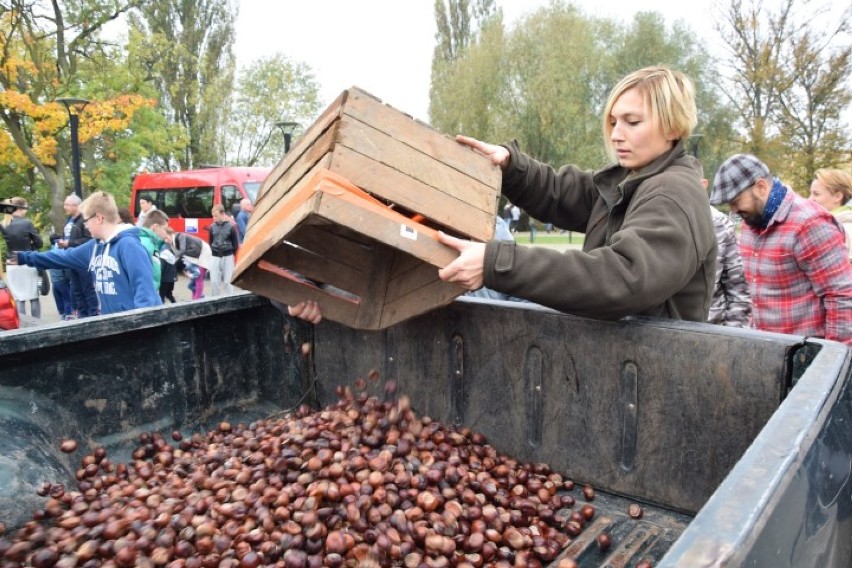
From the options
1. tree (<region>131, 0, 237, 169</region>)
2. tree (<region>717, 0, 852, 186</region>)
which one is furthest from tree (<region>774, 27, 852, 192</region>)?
tree (<region>131, 0, 237, 169</region>)

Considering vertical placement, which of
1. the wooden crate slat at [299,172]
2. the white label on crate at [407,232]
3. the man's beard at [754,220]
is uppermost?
the wooden crate slat at [299,172]

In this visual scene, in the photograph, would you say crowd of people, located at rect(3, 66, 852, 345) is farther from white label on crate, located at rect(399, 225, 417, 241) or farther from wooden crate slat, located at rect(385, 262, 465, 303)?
wooden crate slat, located at rect(385, 262, 465, 303)

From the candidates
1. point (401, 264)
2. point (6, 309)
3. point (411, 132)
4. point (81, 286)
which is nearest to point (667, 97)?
point (411, 132)

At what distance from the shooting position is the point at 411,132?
8.23ft

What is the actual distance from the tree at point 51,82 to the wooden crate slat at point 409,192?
19.7 metres

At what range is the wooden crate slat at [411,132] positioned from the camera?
2.45 metres

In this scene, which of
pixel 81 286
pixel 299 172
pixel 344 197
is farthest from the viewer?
pixel 81 286

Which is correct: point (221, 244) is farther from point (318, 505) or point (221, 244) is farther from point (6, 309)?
point (318, 505)

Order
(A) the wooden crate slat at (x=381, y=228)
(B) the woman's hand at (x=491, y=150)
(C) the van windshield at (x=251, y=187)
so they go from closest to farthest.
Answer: (A) the wooden crate slat at (x=381, y=228) → (B) the woman's hand at (x=491, y=150) → (C) the van windshield at (x=251, y=187)

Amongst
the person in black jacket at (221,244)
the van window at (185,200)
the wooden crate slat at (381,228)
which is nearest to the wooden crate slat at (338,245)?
the wooden crate slat at (381,228)

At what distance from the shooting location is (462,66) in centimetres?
3569

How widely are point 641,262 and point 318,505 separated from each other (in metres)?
1.34

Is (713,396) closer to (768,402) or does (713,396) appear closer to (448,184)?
(768,402)

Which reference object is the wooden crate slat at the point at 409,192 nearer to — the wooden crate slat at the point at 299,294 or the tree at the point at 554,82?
the wooden crate slat at the point at 299,294
